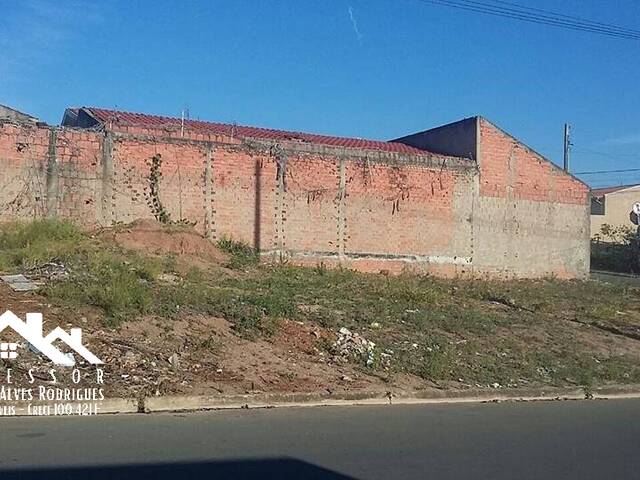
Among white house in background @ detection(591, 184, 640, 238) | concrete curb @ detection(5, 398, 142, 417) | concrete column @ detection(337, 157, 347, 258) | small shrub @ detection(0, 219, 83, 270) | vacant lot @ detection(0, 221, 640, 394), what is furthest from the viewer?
white house in background @ detection(591, 184, 640, 238)

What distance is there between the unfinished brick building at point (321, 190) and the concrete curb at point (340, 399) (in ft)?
32.5

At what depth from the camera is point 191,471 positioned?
238 inches

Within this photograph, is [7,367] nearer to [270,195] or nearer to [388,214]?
[270,195]

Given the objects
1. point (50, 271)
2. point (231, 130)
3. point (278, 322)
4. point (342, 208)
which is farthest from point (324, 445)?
point (231, 130)

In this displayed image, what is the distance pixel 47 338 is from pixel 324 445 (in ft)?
15.7

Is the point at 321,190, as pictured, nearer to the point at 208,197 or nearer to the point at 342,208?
the point at 342,208

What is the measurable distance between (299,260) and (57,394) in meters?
12.0

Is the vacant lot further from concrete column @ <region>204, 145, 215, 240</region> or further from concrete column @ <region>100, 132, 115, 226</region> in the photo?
concrete column @ <region>100, 132, 115, 226</region>

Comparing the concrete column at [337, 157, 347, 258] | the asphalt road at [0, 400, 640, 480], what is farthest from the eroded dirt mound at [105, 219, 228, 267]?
the asphalt road at [0, 400, 640, 480]

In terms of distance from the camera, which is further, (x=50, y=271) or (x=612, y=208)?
(x=612, y=208)

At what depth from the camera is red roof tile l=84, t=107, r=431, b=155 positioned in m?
20.4

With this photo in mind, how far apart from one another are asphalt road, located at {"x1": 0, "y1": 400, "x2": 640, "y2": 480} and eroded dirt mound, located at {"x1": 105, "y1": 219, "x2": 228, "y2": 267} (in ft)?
27.2

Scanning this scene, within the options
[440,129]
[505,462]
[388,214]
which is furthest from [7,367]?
[440,129]

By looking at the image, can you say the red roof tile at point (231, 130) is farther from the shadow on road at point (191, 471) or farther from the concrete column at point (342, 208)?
the shadow on road at point (191, 471)
